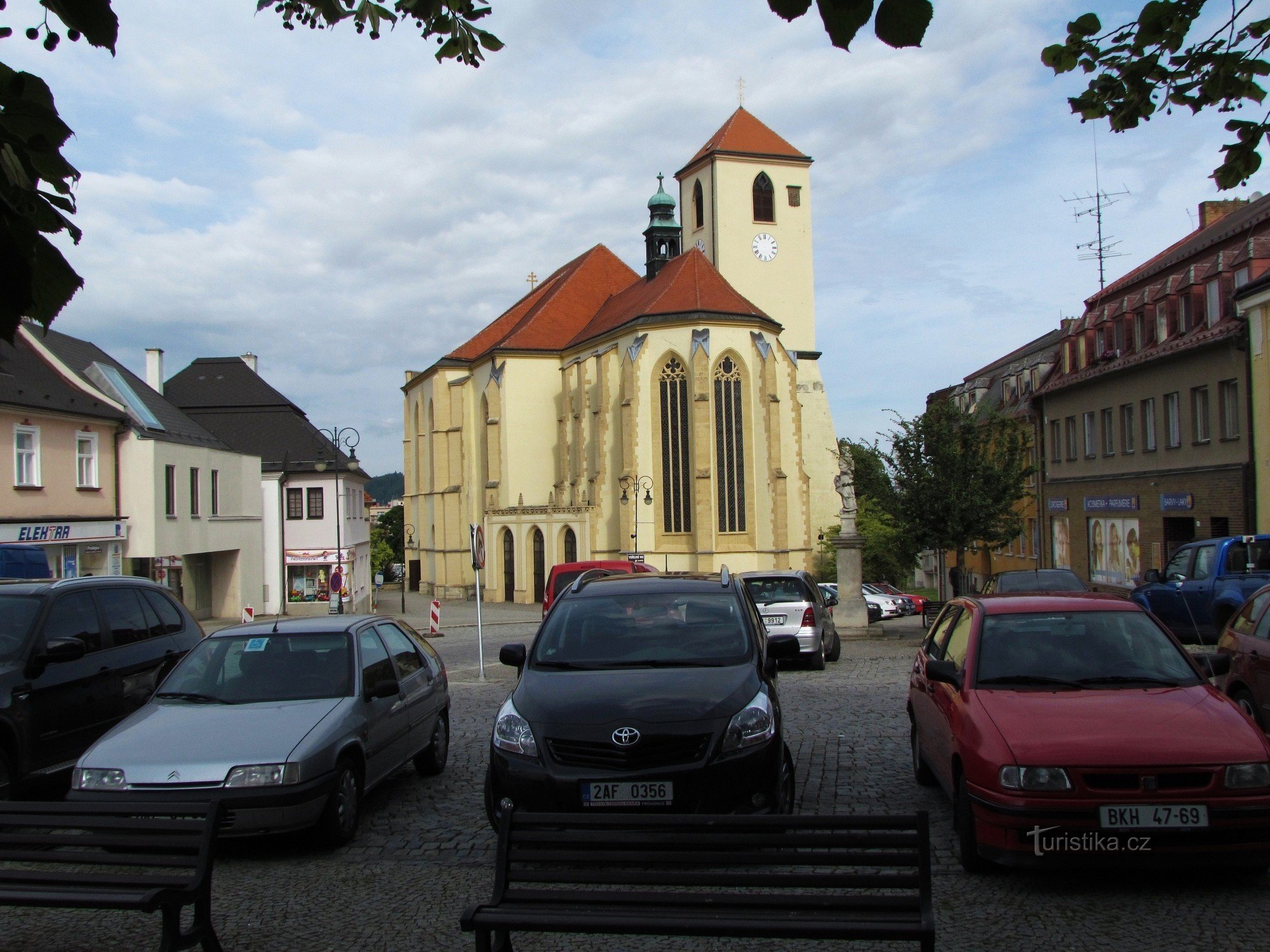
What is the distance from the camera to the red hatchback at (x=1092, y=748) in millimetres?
5797

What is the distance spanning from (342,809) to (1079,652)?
4.74 m

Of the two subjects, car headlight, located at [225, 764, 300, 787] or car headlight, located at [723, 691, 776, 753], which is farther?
car headlight, located at [225, 764, 300, 787]

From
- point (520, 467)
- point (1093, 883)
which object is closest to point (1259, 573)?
point (1093, 883)

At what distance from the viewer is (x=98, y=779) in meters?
6.93

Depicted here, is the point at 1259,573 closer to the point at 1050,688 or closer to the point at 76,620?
Answer: the point at 1050,688

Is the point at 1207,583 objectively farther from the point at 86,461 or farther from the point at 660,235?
the point at 660,235

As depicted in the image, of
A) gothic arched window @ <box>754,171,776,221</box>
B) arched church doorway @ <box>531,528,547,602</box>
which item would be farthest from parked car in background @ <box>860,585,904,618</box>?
gothic arched window @ <box>754,171,776,221</box>

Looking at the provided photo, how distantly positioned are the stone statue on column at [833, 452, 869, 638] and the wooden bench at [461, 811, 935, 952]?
2075 centimetres

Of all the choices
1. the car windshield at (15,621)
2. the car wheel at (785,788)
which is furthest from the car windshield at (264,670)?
the car wheel at (785,788)

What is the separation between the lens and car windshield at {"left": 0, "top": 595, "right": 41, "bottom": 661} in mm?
8508

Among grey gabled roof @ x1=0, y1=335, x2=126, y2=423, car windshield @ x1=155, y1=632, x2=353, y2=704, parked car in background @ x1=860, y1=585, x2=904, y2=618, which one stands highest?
grey gabled roof @ x1=0, y1=335, x2=126, y2=423

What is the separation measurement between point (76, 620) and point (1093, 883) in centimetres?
756

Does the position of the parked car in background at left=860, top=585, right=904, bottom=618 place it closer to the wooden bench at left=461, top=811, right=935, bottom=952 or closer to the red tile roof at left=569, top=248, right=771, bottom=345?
the red tile roof at left=569, top=248, right=771, bottom=345

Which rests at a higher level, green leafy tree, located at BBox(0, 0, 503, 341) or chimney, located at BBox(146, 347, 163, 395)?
chimney, located at BBox(146, 347, 163, 395)
